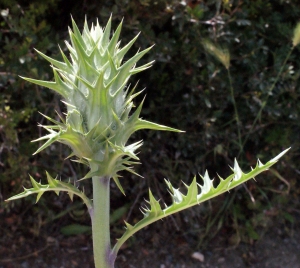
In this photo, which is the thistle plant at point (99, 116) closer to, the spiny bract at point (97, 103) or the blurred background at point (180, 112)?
the spiny bract at point (97, 103)

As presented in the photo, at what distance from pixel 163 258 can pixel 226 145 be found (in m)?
0.91

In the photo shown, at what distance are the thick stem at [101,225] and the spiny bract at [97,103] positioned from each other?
0.18ft

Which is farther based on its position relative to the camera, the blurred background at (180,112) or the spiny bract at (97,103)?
the blurred background at (180,112)

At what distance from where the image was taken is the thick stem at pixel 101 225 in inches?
45.3

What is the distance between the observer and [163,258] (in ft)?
11.1

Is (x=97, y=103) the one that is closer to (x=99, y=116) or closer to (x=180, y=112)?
(x=99, y=116)

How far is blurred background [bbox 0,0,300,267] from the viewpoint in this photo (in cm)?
279

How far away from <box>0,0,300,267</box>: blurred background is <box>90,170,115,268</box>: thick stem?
1611 mm

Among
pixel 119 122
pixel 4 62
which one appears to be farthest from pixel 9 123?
pixel 119 122

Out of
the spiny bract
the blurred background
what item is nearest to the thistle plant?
the spiny bract

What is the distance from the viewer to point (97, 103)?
106 cm

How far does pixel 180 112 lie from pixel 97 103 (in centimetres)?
207

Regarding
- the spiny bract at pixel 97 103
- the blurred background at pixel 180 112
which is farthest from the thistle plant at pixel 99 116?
the blurred background at pixel 180 112

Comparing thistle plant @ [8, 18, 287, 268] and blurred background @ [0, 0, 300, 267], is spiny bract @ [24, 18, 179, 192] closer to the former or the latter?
thistle plant @ [8, 18, 287, 268]
